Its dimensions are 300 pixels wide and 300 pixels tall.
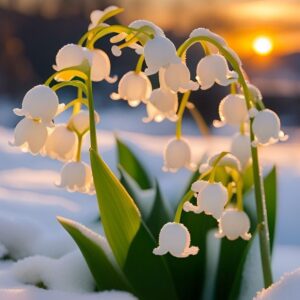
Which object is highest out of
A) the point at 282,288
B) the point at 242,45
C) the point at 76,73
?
the point at 242,45

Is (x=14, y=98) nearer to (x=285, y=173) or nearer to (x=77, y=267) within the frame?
(x=285, y=173)

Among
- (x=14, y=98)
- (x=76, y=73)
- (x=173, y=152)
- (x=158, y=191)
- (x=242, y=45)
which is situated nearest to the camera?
(x=76, y=73)

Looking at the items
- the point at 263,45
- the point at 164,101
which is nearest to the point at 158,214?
the point at 164,101

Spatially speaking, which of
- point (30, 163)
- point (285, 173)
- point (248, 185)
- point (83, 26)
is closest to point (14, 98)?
point (83, 26)

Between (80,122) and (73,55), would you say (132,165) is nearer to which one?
(80,122)

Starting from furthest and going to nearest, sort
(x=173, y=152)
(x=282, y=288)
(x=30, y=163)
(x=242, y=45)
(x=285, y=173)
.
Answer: (x=242, y=45) → (x=30, y=163) → (x=285, y=173) → (x=173, y=152) → (x=282, y=288)
